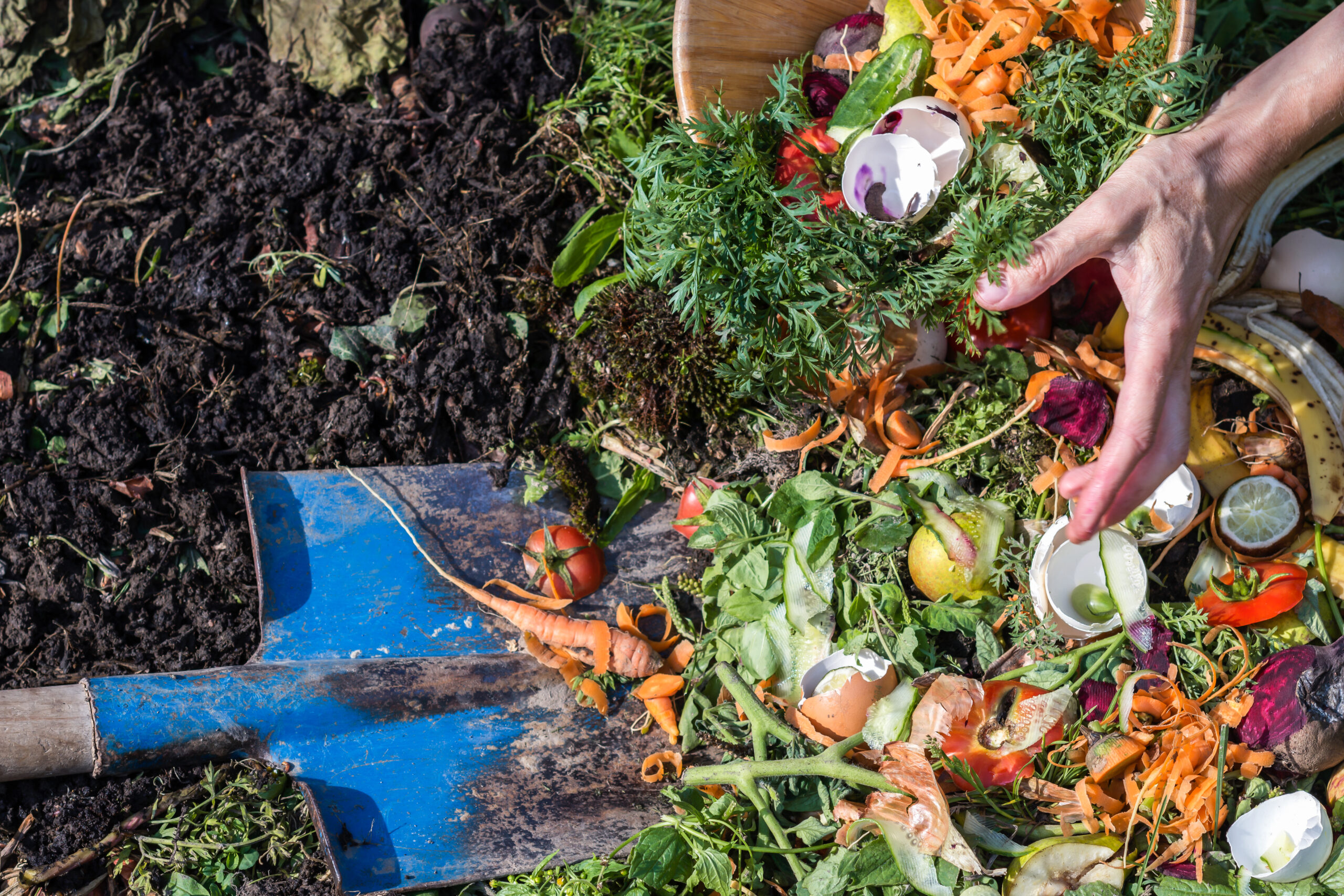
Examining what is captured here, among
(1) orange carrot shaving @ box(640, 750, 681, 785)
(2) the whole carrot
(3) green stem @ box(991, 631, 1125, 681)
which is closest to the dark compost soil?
(2) the whole carrot

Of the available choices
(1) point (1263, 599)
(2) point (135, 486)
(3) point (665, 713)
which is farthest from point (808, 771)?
(2) point (135, 486)

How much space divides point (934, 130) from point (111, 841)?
2.88 m

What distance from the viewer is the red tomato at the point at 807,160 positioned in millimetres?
2121

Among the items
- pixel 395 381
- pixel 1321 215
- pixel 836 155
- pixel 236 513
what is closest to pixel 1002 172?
pixel 836 155

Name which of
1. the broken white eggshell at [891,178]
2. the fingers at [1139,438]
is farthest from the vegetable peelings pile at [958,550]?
the fingers at [1139,438]

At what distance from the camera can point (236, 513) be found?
2.60m

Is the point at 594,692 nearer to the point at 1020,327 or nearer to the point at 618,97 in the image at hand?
the point at 1020,327

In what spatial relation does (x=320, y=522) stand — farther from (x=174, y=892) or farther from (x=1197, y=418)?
(x=1197, y=418)

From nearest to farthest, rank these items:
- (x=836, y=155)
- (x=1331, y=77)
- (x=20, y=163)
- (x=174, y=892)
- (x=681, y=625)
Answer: (x=1331, y=77), (x=836, y=155), (x=174, y=892), (x=681, y=625), (x=20, y=163)

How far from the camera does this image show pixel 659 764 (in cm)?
241

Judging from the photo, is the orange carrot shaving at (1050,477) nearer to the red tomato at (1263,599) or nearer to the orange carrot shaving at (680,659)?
the red tomato at (1263,599)

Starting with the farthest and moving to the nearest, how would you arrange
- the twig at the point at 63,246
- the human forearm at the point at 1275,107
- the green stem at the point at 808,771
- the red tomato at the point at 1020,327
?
the twig at the point at 63,246
the red tomato at the point at 1020,327
the green stem at the point at 808,771
the human forearm at the point at 1275,107

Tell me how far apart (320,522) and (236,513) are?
0.29m

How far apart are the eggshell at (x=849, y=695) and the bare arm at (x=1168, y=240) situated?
0.66 metres
